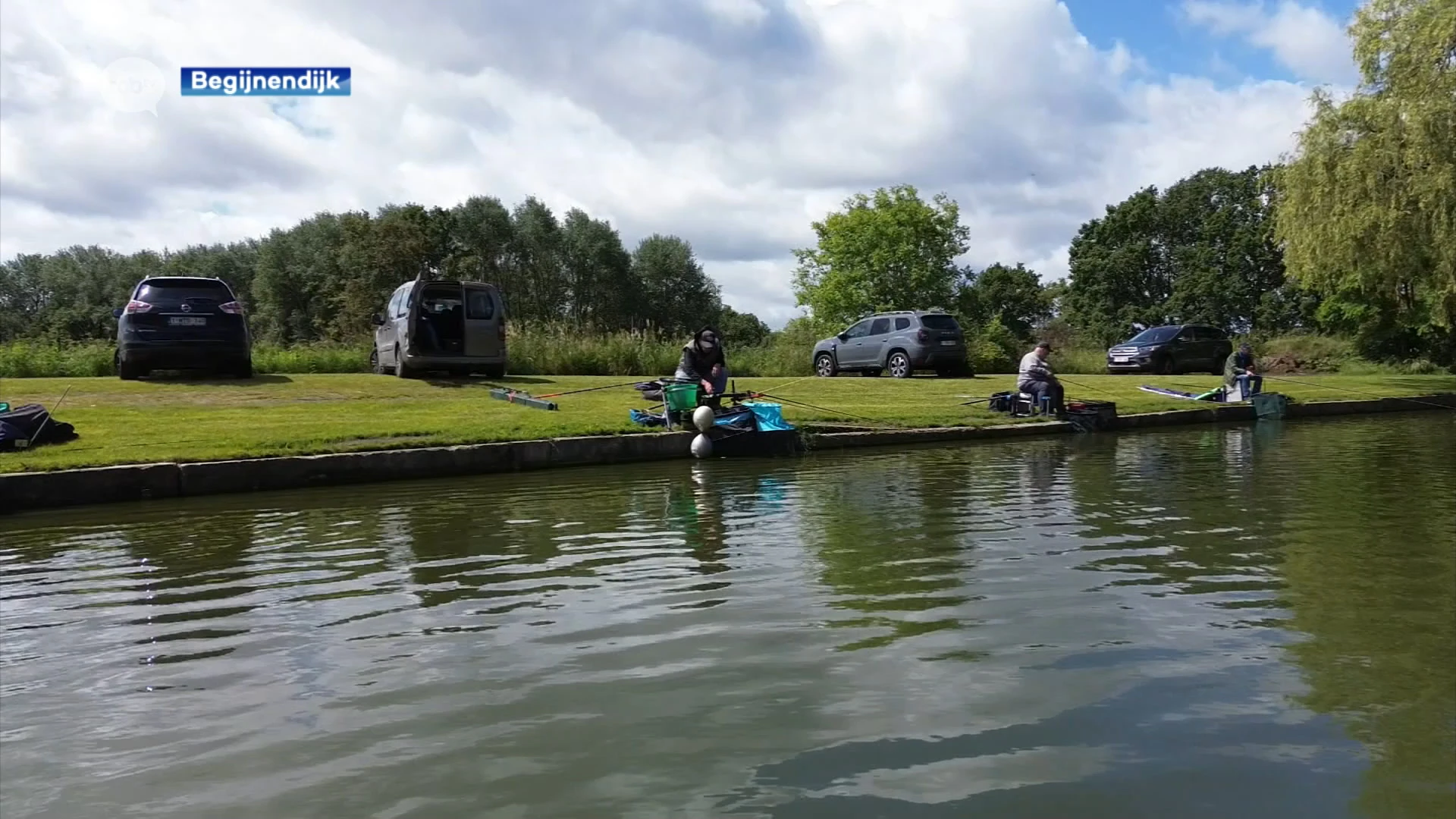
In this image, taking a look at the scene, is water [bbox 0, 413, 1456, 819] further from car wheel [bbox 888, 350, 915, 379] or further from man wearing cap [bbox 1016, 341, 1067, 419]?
car wheel [bbox 888, 350, 915, 379]

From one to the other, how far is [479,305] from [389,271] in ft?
140

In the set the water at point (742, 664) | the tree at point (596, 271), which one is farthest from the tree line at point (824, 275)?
the water at point (742, 664)

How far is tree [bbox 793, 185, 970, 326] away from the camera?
6184 centimetres

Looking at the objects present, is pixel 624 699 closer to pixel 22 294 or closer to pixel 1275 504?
pixel 1275 504

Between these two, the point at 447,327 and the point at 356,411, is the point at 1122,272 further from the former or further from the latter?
the point at 356,411

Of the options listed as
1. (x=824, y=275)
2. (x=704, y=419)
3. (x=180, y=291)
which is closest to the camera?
(x=704, y=419)

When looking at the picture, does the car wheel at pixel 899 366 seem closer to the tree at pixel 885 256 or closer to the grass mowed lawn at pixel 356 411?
the grass mowed lawn at pixel 356 411

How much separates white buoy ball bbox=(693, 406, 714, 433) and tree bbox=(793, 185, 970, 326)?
49014 millimetres

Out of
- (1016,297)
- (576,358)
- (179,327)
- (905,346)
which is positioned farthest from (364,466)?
(1016,297)

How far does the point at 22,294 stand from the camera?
7844cm

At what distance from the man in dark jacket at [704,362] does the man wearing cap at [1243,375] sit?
11.4 m

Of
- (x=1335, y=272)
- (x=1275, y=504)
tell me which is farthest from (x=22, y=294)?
(x=1275, y=504)

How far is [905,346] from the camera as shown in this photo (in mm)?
25703

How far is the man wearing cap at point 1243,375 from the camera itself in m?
20.7
